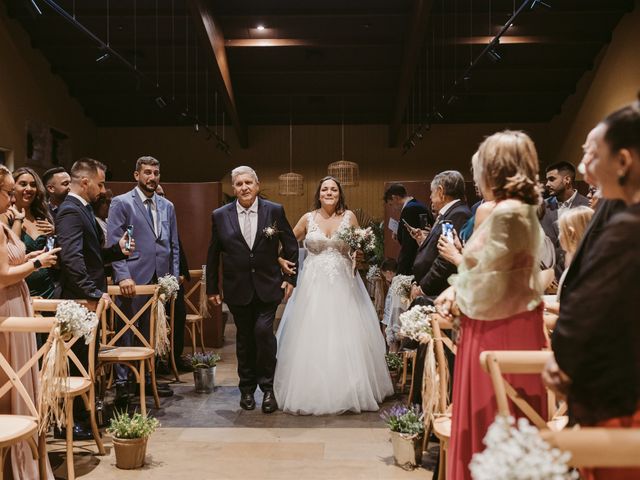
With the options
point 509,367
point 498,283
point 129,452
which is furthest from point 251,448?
point 509,367

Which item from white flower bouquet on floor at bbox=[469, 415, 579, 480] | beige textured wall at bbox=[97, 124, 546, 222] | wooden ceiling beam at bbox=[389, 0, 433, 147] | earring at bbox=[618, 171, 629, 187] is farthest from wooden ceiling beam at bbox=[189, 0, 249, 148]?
white flower bouquet on floor at bbox=[469, 415, 579, 480]

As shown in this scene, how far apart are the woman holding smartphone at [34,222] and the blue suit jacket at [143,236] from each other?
0.61 m

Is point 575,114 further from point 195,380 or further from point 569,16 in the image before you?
point 195,380

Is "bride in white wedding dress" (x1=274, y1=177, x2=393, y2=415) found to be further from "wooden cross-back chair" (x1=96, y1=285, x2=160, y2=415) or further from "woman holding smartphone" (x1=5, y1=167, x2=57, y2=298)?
"woman holding smartphone" (x1=5, y1=167, x2=57, y2=298)

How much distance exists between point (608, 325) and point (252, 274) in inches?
151

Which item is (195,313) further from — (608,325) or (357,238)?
(608,325)

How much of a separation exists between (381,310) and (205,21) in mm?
5353

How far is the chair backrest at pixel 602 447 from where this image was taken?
1.53 meters

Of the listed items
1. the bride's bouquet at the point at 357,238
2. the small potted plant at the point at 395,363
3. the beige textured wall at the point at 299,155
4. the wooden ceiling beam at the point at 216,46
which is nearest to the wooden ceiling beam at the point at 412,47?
the beige textured wall at the point at 299,155

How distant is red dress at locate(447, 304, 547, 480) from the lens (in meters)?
2.48

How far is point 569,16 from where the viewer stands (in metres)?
11.5

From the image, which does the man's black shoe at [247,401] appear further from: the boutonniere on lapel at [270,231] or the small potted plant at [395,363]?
the small potted plant at [395,363]

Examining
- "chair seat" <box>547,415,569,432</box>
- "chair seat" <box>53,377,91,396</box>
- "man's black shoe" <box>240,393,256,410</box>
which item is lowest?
"man's black shoe" <box>240,393,256,410</box>

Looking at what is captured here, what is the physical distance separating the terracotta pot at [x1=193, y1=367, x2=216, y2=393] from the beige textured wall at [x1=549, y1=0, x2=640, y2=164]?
24.6 ft
